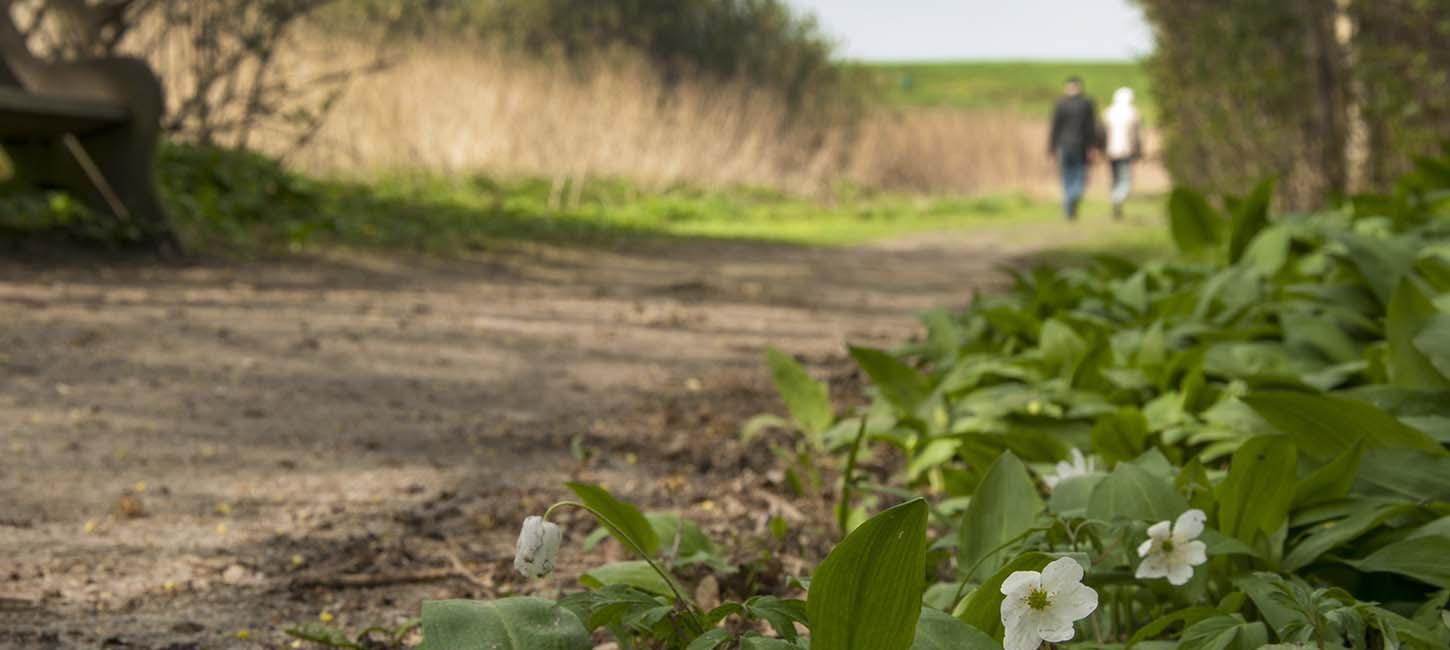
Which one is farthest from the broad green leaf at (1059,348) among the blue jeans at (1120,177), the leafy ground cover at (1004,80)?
the leafy ground cover at (1004,80)

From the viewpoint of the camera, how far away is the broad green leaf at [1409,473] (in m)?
1.65

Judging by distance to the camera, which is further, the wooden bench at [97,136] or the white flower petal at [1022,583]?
the wooden bench at [97,136]

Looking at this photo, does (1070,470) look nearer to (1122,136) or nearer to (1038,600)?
(1038,600)

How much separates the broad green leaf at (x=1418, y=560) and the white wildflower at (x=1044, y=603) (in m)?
0.55

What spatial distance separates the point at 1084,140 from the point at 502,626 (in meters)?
14.7

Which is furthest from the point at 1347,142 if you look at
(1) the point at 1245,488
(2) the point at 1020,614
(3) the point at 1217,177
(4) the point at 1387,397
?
(2) the point at 1020,614

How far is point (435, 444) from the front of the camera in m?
2.91

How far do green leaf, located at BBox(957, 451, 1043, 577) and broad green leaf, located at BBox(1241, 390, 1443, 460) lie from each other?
13.2 inches

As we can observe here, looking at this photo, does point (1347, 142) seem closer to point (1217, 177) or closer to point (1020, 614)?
point (1217, 177)

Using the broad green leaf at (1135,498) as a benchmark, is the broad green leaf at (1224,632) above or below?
below

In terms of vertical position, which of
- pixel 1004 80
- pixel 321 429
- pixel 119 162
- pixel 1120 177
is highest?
pixel 119 162

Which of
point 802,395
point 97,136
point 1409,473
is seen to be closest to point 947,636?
point 1409,473

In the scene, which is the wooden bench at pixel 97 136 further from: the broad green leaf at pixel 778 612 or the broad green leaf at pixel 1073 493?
the broad green leaf at pixel 778 612

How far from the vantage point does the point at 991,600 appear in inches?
51.6
